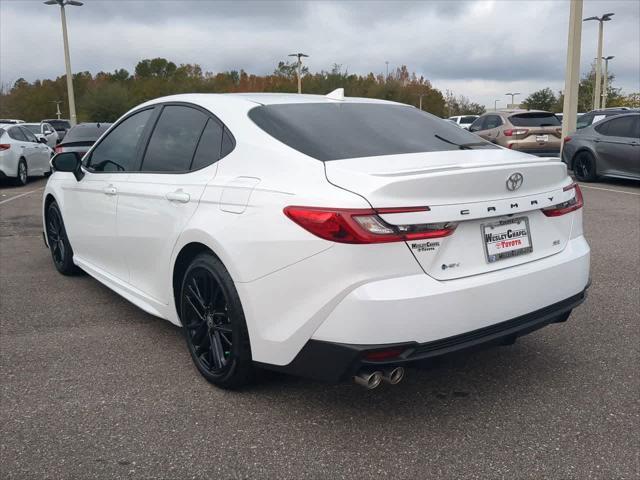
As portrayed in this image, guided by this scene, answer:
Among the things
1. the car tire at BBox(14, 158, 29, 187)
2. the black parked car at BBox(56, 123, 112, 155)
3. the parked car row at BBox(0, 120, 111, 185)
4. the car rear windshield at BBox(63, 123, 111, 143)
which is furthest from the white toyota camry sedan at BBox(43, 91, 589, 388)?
the car tire at BBox(14, 158, 29, 187)

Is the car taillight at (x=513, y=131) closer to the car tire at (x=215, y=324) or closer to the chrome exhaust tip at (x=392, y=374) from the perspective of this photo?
the car tire at (x=215, y=324)

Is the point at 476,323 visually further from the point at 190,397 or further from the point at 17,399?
the point at 17,399

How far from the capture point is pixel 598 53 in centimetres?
3450

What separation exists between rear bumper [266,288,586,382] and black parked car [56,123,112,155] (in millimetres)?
12492

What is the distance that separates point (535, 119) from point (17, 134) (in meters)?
12.9

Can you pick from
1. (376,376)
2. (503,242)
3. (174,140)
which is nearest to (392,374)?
(376,376)

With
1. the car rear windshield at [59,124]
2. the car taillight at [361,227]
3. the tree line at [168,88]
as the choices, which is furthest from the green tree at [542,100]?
the car taillight at [361,227]

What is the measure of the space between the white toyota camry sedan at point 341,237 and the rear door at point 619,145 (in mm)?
9625

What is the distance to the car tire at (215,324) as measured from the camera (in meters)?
3.08

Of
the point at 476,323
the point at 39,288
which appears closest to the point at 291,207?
the point at 476,323

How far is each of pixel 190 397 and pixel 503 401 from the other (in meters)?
1.60

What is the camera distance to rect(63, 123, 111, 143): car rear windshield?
1491 centimetres

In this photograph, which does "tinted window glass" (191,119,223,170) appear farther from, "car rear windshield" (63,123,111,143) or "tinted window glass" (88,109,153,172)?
"car rear windshield" (63,123,111,143)

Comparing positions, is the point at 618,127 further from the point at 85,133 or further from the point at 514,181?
the point at 85,133
